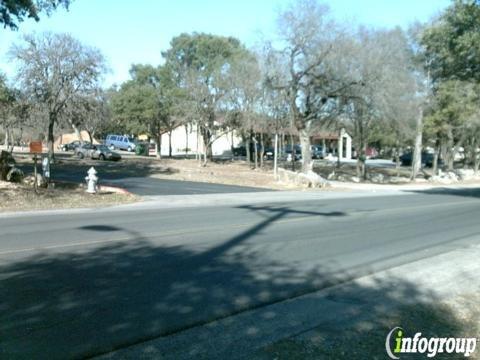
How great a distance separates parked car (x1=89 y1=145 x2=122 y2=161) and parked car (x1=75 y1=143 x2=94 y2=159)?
495 mm

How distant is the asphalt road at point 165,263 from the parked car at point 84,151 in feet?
126

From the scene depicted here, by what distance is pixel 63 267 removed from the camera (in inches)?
335

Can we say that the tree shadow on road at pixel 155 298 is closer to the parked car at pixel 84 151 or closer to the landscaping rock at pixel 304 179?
the landscaping rock at pixel 304 179

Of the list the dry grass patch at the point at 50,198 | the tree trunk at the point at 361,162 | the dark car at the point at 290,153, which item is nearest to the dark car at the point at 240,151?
the dark car at the point at 290,153

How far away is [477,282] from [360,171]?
38.4m

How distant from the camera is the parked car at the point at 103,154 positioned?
5178 cm

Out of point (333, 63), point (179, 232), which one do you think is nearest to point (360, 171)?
point (333, 63)

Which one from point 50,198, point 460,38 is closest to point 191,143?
point 50,198

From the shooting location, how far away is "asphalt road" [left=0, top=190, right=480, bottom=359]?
19.2ft

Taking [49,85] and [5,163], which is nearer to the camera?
[5,163]

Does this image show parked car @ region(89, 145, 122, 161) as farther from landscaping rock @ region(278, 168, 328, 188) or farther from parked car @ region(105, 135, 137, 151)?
landscaping rock @ region(278, 168, 328, 188)

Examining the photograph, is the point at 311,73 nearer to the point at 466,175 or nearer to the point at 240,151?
the point at 466,175

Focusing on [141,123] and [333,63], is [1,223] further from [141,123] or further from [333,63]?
[141,123]

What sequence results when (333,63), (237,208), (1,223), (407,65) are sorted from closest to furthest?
(1,223)
(237,208)
(333,63)
(407,65)
